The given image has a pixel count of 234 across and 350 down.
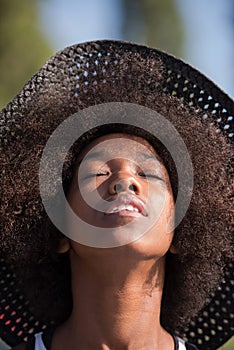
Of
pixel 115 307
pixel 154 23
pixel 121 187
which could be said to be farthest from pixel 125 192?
pixel 154 23

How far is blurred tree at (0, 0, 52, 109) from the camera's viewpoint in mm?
8555

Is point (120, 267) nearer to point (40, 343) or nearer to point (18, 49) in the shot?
point (40, 343)

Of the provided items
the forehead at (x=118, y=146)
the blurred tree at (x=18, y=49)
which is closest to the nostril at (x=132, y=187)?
the forehead at (x=118, y=146)

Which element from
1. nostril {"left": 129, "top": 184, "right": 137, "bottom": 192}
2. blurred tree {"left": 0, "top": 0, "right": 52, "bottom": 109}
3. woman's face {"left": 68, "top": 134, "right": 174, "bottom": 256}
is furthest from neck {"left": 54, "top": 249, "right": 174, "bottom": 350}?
blurred tree {"left": 0, "top": 0, "right": 52, "bottom": 109}

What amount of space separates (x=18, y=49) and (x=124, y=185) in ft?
21.5

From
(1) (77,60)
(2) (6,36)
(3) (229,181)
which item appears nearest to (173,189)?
(3) (229,181)

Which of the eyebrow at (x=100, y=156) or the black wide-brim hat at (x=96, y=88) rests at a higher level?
the black wide-brim hat at (x=96, y=88)

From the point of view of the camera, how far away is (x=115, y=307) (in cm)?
263

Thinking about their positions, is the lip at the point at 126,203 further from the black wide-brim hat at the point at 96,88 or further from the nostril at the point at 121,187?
the black wide-brim hat at the point at 96,88

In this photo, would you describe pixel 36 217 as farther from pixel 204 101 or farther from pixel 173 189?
pixel 204 101

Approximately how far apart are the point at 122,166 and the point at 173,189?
24 centimetres

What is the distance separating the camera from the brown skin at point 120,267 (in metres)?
2.53

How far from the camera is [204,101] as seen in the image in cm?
278

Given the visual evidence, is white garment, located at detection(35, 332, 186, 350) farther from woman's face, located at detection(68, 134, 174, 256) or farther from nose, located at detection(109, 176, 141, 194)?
nose, located at detection(109, 176, 141, 194)
